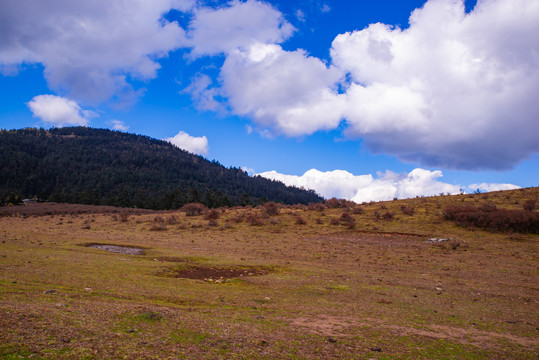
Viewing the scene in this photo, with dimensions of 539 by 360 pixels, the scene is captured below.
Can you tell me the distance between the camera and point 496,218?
3344cm

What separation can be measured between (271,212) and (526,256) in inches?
1320

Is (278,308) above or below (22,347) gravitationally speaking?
below

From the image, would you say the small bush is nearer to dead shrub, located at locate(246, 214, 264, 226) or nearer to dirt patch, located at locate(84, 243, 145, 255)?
dead shrub, located at locate(246, 214, 264, 226)

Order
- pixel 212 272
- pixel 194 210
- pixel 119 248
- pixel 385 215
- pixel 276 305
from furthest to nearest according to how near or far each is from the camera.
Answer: pixel 194 210
pixel 385 215
pixel 119 248
pixel 212 272
pixel 276 305

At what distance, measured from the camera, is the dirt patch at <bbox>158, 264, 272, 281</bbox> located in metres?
15.6

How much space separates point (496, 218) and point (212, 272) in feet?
104

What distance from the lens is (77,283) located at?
11.2m

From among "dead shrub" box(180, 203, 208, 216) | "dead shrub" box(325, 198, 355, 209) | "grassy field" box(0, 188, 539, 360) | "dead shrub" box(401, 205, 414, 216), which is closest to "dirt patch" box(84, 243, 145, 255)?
"grassy field" box(0, 188, 539, 360)

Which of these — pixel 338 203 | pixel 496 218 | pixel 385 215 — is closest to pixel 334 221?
pixel 385 215

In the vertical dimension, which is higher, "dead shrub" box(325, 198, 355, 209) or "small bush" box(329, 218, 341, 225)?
"dead shrub" box(325, 198, 355, 209)

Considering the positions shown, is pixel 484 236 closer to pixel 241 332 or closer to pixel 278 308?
pixel 278 308

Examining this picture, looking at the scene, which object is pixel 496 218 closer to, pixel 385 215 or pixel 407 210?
pixel 407 210

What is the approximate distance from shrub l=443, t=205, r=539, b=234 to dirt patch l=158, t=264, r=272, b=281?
27.7m

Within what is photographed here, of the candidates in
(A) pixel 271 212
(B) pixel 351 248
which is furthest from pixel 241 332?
(A) pixel 271 212
